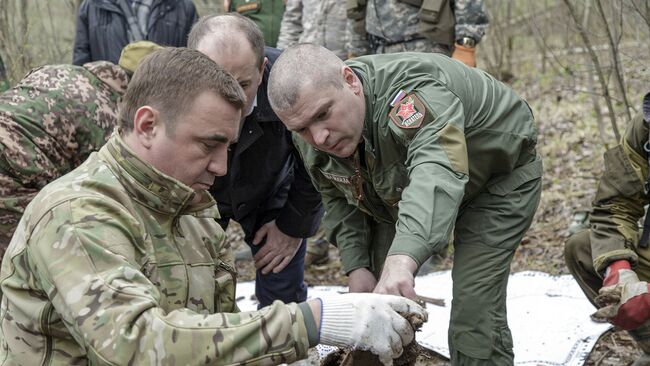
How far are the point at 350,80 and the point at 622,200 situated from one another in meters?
1.77

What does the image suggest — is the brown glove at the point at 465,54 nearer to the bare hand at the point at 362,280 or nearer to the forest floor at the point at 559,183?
the forest floor at the point at 559,183

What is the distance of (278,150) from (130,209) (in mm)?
2015

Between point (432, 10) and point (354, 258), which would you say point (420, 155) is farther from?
point (432, 10)

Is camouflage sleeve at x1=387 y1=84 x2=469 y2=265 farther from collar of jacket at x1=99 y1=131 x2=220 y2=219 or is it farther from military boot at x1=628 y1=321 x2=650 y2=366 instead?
military boot at x1=628 y1=321 x2=650 y2=366

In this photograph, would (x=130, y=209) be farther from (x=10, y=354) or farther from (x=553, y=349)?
(x=553, y=349)

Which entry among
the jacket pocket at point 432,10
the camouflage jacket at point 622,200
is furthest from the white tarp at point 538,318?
the jacket pocket at point 432,10

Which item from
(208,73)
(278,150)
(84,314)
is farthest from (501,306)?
(84,314)

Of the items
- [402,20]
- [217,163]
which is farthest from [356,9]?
[217,163]

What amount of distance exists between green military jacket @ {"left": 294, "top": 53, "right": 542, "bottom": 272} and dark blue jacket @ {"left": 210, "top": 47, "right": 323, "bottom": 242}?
18.2 inches

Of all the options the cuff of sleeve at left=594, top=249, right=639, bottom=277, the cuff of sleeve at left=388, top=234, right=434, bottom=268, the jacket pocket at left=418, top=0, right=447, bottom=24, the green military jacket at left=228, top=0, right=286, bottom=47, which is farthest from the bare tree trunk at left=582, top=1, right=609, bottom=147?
the cuff of sleeve at left=388, top=234, right=434, bottom=268

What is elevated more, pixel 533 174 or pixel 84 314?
pixel 84 314

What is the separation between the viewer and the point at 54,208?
2088 millimetres

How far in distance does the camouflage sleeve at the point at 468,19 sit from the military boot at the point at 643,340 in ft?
8.12

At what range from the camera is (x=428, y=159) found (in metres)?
2.85
